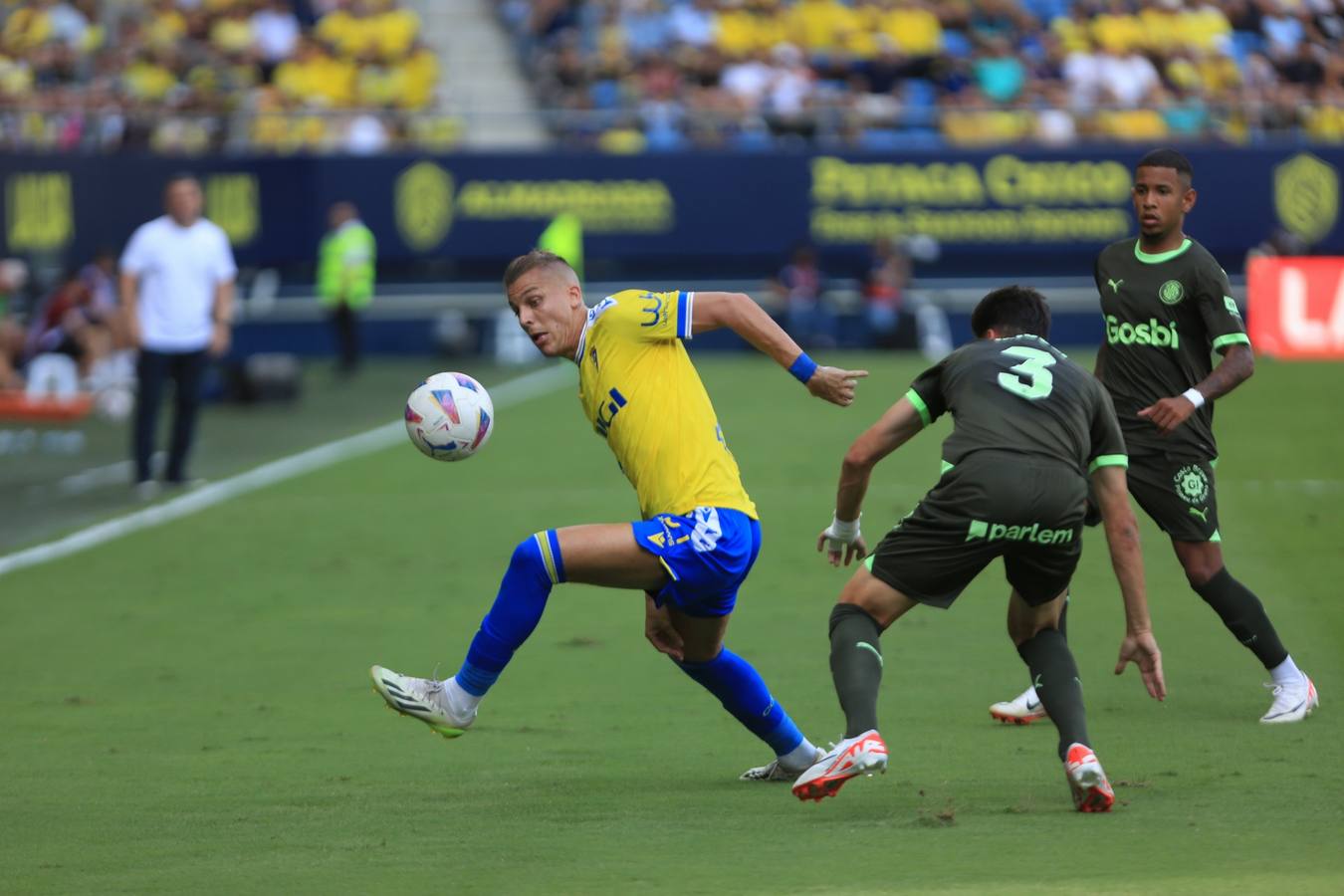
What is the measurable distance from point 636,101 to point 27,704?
76.0ft

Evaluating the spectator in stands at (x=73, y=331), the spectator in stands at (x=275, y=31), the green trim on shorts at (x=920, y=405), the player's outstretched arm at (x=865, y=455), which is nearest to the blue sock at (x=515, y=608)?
the player's outstretched arm at (x=865, y=455)

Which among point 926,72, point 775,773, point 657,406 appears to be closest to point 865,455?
point 657,406

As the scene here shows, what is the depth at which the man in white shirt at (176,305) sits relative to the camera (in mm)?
15148

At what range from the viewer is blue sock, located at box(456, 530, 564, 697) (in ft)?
20.9

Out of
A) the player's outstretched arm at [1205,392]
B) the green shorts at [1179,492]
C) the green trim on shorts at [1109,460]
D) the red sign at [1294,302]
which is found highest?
the green trim on shorts at [1109,460]

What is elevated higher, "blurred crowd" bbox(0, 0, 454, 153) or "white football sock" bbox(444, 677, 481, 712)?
"white football sock" bbox(444, 677, 481, 712)

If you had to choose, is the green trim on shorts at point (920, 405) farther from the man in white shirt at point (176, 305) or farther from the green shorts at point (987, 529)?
the man in white shirt at point (176, 305)

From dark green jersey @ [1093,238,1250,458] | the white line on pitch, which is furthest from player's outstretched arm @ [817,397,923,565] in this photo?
the white line on pitch

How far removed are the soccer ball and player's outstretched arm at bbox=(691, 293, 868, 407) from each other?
1218 mm

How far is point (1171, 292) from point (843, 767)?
→ 9.94 feet

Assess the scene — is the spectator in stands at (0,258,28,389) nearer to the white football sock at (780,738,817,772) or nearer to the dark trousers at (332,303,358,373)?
the dark trousers at (332,303,358,373)

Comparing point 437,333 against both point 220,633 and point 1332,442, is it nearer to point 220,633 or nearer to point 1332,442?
point 1332,442

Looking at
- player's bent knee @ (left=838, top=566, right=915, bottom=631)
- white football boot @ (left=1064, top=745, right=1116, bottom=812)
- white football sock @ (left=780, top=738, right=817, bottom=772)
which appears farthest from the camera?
white football sock @ (left=780, top=738, right=817, bottom=772)

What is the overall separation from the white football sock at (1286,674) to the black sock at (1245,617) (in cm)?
2
